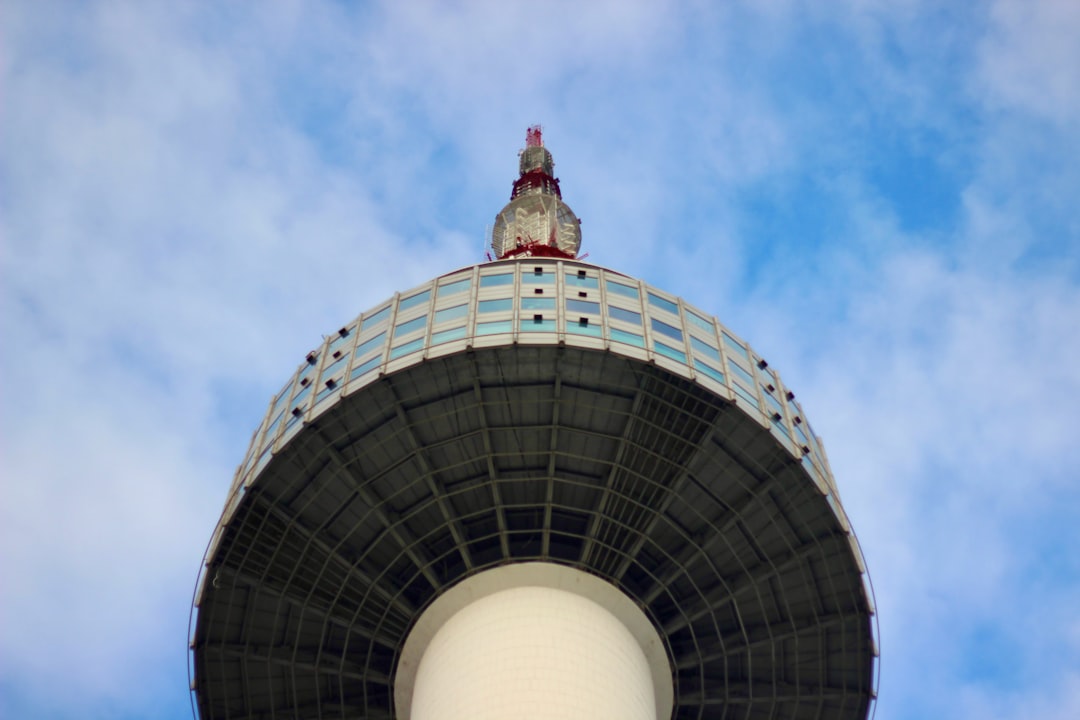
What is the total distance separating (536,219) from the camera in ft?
228

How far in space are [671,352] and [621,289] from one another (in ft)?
14.7

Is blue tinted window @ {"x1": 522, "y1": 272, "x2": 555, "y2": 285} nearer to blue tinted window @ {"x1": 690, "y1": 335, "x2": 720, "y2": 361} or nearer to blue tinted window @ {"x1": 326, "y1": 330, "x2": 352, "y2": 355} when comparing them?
blue tinted window @ {"x1": 690, "y1": 335, "x2": 720, "y2": 361}

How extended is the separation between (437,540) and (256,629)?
26.6 ft

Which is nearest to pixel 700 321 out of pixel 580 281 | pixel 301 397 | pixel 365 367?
pixel 580 281

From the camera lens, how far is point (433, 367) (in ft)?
149

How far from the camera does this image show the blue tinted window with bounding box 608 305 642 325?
47.9 metres

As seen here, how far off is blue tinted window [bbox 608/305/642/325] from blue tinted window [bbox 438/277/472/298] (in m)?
5.87

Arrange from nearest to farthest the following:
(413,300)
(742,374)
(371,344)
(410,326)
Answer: (410,326)
(371,344)
(742,374)
(413,300)

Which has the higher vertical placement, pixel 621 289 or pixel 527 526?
pixel 621 289

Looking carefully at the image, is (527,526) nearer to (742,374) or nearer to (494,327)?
(494,327)

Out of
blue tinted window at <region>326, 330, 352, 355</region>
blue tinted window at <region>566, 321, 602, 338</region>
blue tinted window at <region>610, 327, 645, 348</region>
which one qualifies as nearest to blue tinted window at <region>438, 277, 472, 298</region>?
blue tinted window at <region>326, 330, 352, 355</region>

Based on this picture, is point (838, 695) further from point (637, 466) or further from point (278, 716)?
point (278, 716)

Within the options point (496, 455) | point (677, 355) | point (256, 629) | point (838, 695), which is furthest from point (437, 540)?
point (838, 695)

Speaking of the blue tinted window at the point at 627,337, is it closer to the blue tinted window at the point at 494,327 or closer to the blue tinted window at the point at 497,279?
the blue tinted window at the point at 494,327
